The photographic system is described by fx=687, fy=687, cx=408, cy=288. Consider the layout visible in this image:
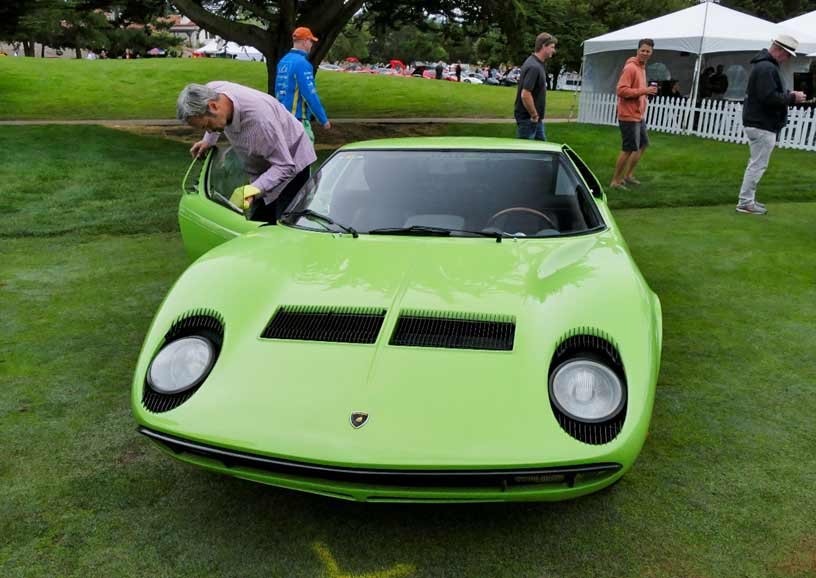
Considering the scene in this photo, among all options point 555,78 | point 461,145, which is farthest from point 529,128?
point 555,78

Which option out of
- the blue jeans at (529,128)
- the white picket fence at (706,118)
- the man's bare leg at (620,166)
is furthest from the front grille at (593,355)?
the white picket fence at (706,118)

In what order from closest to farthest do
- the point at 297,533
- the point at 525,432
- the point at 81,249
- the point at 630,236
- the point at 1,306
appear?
the point at 525,432 → the point at 297,533 → the point at 1,306 → the point at 81,249 → the point at 630,236

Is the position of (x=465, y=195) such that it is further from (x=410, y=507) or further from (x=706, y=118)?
(x=706, y=118)

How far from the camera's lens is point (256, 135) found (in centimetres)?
413

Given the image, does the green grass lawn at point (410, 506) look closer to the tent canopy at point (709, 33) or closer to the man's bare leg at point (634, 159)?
the man's bare leg at point (634, 159)

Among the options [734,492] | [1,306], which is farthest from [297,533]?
[1,306]

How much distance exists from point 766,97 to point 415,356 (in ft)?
22.3

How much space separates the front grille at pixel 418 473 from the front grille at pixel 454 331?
481 millimetres

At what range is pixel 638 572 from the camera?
88.3 inches

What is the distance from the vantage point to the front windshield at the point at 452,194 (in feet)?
11.2

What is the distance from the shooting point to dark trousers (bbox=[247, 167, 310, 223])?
411 cm

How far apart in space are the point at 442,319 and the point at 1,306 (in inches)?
151

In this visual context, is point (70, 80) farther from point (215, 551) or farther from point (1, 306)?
point (215, 551)

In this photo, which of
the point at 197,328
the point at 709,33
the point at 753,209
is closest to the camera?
the point at 197,328
